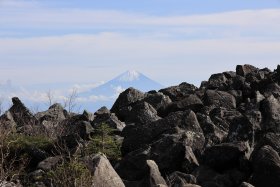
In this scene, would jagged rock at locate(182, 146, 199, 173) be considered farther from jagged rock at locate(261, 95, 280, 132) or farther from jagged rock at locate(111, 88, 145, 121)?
jagged rock at locate(111, 88, 145, 121)

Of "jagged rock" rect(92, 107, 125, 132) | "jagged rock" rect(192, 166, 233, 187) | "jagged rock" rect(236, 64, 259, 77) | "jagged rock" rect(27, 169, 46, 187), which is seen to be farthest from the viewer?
"jagged rock" rect(236, 64, 259, 77)

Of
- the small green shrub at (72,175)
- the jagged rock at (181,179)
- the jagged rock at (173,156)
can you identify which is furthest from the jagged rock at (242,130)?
the small green shrub at (72,175)

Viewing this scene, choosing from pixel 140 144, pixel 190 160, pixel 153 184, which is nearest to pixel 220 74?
pixel 140 144

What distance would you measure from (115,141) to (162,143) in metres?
5.08

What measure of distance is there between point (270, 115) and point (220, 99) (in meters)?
7.62

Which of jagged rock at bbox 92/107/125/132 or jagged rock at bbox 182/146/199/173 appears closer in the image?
jagged rock at bbox 182/146/199/173

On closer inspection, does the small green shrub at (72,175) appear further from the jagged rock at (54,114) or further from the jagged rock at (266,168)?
the jagged rock at (54,114)

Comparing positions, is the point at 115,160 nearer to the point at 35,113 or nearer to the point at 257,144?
the point at 257,144

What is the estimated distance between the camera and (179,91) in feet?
138

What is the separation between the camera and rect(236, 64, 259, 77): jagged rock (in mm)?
44844

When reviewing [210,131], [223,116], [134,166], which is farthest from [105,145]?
[223,116]

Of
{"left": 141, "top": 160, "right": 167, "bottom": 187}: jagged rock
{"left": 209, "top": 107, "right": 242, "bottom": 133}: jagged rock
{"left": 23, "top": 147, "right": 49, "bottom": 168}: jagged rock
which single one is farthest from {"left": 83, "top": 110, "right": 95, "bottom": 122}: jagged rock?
{"left": 141, "top": 160, "right": 167, "bottom": 187}: jagged rock

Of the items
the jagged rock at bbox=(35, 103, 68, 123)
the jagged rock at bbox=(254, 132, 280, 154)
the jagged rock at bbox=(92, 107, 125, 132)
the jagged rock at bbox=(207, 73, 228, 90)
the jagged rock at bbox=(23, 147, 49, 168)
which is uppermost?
the jagged rock at bbox=(207, 73, 228, 90)

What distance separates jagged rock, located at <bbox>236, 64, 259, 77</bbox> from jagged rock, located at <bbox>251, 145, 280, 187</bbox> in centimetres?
2282
